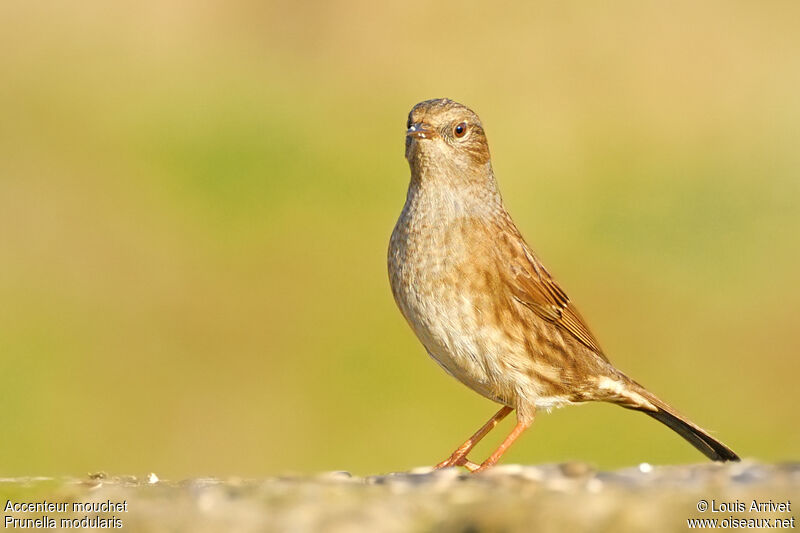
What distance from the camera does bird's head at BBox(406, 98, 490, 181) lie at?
23.2 feet

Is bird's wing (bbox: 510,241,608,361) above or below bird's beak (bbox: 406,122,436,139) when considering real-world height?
below

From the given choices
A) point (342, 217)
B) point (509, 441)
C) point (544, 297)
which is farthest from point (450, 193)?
point (342, 217)

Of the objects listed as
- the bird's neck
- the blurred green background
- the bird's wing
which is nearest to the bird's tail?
the bird's wing

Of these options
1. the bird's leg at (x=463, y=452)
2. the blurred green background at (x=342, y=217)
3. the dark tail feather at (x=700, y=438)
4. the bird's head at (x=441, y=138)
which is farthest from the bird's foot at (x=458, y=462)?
the blurred green background at (x=342, y=217)

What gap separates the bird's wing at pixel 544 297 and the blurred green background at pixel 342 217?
14.1 feet

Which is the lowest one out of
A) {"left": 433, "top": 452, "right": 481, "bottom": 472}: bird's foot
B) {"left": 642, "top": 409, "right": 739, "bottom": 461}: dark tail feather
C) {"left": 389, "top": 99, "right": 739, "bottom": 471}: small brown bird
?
{"left": 433, "top": 452, "right": 481, "bottom": 472}: bird's foot

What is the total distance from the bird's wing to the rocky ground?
1.81 meters

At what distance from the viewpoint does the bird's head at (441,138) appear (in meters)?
7.09

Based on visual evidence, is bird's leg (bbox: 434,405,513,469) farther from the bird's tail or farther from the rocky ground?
the rocky ground

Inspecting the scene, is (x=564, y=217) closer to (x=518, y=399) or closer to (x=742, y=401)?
(x=742, y=401)

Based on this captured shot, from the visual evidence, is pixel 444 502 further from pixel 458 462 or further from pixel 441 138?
pixel 441 138

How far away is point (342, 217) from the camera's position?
17234 millimetres

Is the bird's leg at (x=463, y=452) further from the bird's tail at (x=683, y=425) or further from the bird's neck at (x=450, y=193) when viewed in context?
the bird's neck at (x=450, y=193)

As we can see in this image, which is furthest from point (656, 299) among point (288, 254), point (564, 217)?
point (288, 254)
